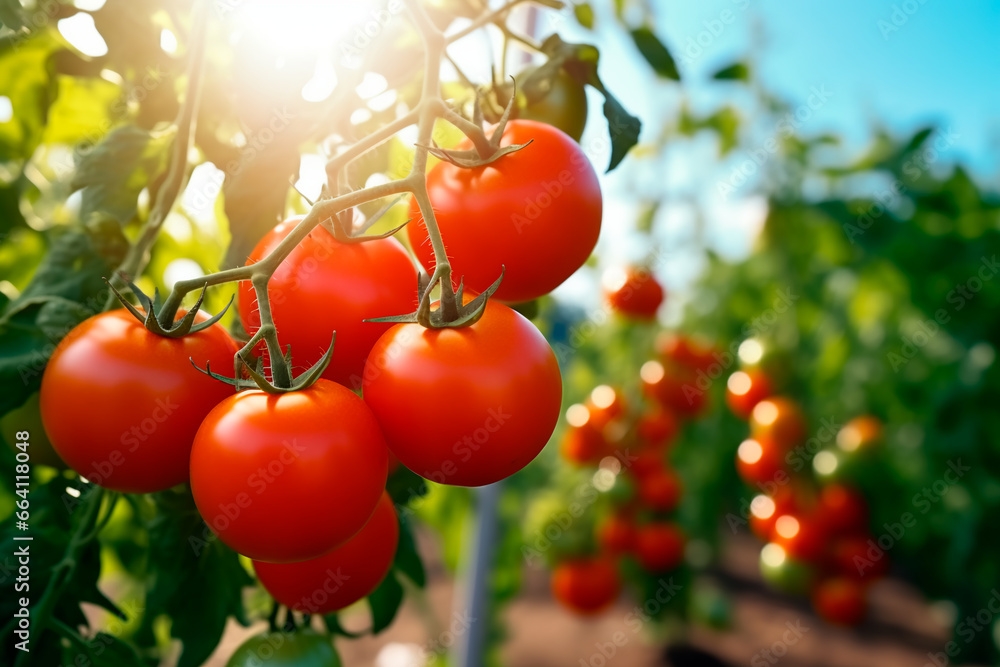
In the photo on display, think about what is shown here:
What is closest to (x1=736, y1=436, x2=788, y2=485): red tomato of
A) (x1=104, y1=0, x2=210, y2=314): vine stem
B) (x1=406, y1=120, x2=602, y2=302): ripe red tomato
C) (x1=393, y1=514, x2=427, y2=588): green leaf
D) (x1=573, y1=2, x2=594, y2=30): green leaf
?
(x1=393, y1=514, x2=427, y2=588): green leaf

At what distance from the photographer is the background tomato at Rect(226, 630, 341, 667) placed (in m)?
0.65

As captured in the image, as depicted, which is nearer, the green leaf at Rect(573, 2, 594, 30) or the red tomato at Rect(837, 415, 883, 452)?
the green leaf at Rect(573, 2, 594, 30)

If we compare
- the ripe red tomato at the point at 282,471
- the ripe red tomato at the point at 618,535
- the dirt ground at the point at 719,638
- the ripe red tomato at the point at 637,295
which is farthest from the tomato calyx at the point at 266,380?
the dirt ground at the point at 719,638

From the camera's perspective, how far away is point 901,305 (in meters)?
2.50

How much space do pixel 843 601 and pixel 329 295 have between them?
228 centimetres

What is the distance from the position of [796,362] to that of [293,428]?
2.39 m

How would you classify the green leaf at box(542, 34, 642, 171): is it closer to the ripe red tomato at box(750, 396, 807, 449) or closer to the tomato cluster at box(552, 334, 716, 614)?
the tomato cluster at box(552, 334, 716, 614)

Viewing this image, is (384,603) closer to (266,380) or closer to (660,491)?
(266,380)

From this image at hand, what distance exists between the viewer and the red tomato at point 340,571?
542 millimetres

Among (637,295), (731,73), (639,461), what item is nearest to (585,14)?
(731,73)

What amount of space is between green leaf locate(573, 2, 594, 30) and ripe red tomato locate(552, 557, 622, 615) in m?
1.94

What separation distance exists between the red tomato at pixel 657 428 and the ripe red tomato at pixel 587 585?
449 millimetres

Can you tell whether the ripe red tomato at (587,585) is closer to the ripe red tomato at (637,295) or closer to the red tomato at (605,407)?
the red tomato at (605,407)

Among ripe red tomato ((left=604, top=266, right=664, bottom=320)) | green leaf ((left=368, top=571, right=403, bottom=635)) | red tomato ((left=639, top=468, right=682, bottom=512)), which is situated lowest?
red tomato ((left=639, top=468, right=682, bottom=512))
